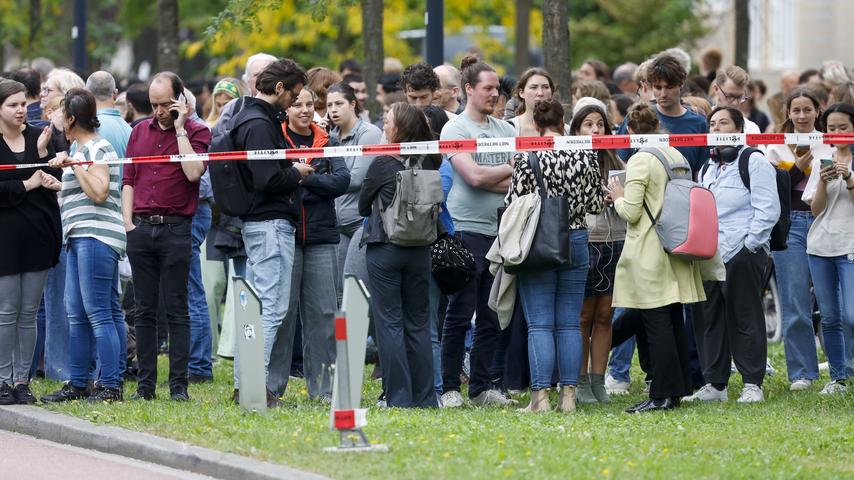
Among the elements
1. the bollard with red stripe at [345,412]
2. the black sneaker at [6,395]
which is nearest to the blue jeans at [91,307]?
the black sneaker at [6,395]

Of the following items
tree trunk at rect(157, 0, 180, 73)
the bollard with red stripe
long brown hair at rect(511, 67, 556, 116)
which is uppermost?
tree trunk at rect(157, 0, 180, 73)

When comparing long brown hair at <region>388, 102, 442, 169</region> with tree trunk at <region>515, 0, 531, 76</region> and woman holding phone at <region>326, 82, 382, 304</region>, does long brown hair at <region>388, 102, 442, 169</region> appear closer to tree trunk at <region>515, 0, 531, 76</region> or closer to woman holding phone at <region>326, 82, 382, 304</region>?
woman holding phone at <region>326, 82, 382, 304</region>

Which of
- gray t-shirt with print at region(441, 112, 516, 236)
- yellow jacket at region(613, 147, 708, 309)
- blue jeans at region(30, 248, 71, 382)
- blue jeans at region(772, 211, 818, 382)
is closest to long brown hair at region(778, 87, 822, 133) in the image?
blue jeans at region(772, 211, 818, 382)

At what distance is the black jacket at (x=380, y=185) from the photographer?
32.7 feet

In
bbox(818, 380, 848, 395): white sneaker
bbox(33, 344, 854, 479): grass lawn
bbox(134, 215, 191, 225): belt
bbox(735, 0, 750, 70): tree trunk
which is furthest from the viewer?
bbox(735, 0, 750, 70): tree trunk

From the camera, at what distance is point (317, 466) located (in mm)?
8047

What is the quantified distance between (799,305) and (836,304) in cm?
37

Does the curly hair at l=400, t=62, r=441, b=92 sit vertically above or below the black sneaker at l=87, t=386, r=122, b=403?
above

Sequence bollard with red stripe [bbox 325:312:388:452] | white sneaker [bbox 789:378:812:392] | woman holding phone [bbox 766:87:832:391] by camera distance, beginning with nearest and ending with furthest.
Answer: bollard with red stripe [bbox 325:312:388:452]
white sneaker [bbox 789:378:812:392]
woman holding phone [bbox 766:87:832:391]

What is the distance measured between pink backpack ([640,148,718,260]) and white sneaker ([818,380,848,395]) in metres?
1.94

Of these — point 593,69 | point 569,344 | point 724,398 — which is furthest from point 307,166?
point 593,69

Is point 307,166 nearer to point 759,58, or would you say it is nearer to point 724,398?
point 724,398

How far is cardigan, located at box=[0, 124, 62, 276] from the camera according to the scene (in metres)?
10.4

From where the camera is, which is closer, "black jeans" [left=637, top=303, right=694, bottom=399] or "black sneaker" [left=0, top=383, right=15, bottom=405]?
"black jeans" [left=637, top=303, right=694, bottom=399]
